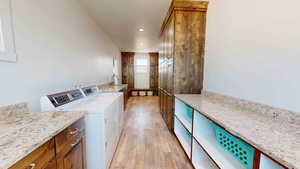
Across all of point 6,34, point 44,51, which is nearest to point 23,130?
point 6,34

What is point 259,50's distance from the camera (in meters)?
1.24

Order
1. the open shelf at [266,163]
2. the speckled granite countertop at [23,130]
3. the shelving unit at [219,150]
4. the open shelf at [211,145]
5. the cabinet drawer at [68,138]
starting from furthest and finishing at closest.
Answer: the open shelf at [211,145]
the shelving unit at [219,150]
the cabinet drawer at [68,138]
the open shelf at [266,163]
the speckled granite countertop at [23,130]

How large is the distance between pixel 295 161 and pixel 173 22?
7.99 ft

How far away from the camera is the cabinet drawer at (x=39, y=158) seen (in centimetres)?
56

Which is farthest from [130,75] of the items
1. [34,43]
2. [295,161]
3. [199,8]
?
[295,161]

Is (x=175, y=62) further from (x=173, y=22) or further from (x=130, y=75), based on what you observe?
(x=130, y=75)

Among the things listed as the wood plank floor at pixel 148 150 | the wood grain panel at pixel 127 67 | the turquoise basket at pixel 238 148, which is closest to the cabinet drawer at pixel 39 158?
the wood plank floor at pixel 148 150

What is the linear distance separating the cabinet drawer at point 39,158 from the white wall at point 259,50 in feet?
6.09

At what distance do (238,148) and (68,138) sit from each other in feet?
4.95

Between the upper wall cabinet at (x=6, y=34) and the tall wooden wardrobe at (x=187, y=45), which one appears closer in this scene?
the upper wall cabinet at (x=6, y=34)

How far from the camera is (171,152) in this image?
197cm

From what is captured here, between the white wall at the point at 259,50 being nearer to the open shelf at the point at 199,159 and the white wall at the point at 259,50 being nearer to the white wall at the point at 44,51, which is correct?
the open shelf at the point at 199,159

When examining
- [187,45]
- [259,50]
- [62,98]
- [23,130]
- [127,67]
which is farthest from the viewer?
[127,67]

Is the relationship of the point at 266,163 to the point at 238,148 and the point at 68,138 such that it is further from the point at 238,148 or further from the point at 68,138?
the point at 68,138
